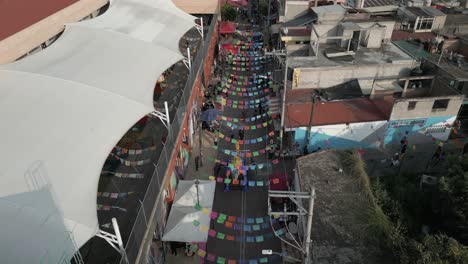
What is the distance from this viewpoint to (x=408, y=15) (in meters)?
28.9

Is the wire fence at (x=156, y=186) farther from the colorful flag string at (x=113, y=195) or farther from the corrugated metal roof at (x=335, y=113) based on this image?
the corrugated metal roof at (x=335, y=113)

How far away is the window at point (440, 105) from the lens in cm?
1923

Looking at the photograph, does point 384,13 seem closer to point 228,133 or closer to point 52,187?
point 228,133

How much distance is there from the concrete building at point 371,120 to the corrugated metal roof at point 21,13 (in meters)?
14.3

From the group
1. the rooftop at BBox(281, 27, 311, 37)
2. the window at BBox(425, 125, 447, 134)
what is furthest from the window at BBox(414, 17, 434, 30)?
the window at BBox(425, 125, 447, 134)

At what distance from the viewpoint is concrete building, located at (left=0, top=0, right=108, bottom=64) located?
15.2m

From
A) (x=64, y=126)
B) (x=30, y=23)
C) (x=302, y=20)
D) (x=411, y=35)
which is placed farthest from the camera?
(x=302, y=20)

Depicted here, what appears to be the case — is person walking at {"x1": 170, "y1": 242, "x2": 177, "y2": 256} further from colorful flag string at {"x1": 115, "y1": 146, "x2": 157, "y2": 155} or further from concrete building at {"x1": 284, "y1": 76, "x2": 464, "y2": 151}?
concrete building at {"x1": 284, "y1": 76, "x2": 464, "y2": 151}

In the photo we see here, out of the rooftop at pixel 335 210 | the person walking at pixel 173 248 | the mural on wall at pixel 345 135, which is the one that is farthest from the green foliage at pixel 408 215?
the person walking at pixel 173 248

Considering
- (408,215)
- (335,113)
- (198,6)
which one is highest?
(198,6)

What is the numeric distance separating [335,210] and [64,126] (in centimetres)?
1024

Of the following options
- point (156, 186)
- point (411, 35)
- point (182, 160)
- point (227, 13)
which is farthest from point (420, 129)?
point (227, 13)

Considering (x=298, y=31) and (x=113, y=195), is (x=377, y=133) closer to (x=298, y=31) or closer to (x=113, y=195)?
(x=298, y=31)

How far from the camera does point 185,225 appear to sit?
1343cm
